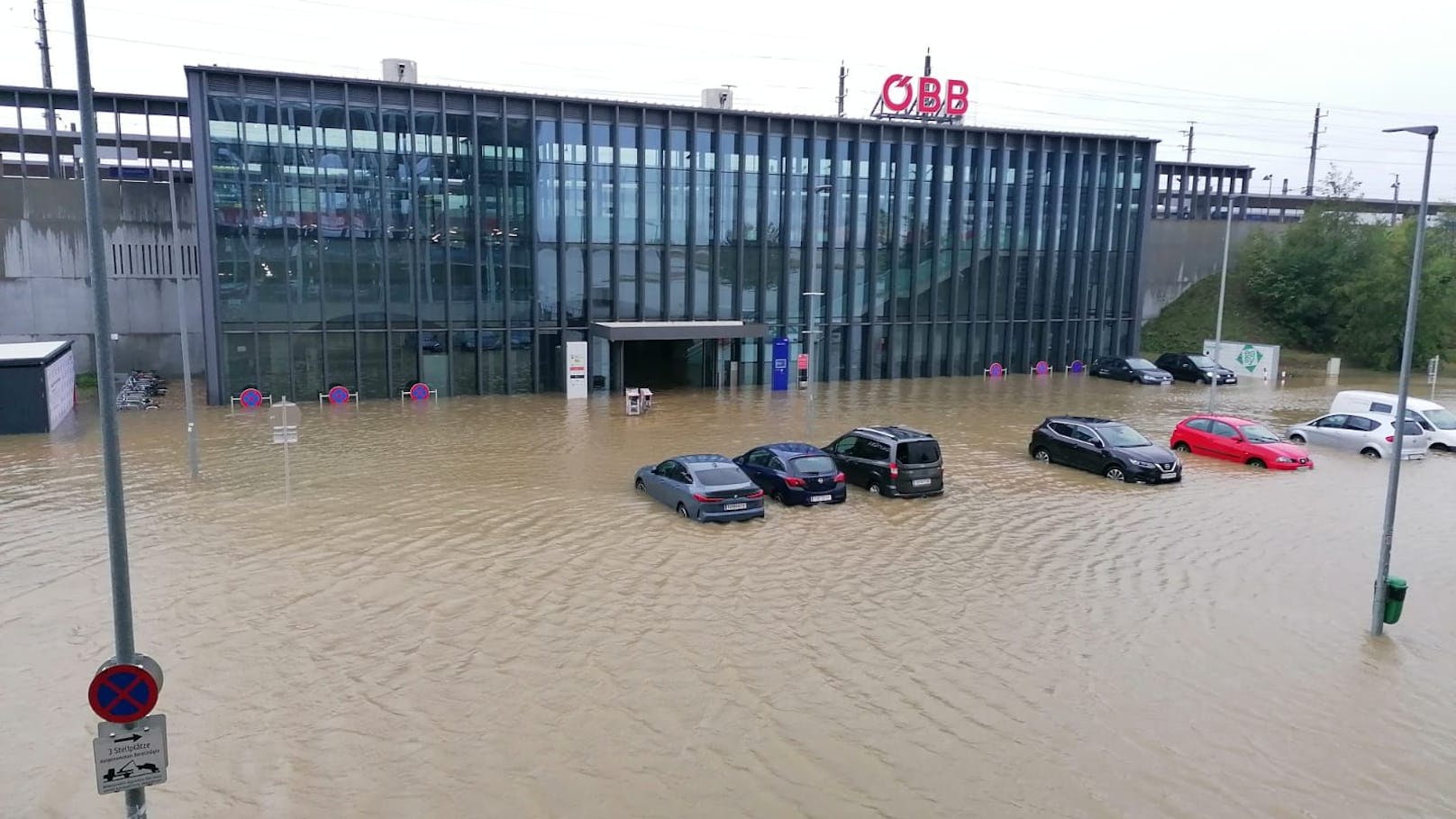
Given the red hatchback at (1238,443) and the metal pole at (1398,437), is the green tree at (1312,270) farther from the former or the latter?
the metal pole at (1398,437)

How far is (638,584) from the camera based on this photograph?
13711 mm

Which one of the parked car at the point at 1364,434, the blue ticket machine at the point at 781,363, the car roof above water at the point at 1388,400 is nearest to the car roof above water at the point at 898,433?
the parked car at the point at 1364,434

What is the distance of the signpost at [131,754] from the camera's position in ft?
21.2

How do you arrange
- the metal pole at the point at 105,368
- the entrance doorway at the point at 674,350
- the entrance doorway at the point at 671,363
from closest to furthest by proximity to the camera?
the metal pole at the point at 105,368 → the entrance doorway at the point at 674,350 → the entrance doorway at the point at 671,363

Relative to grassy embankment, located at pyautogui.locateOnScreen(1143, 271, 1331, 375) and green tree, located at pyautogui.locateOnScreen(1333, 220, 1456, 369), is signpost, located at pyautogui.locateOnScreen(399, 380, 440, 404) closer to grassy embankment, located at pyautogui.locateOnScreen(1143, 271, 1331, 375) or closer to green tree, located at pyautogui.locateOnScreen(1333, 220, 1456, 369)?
grassy embankment, located at pyautogui.locateOnScreen(1143, 271, 1331, 375)

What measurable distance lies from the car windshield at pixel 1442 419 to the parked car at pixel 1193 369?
16.1 meters

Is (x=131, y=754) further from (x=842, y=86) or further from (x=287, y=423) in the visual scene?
(x=842, y=86)

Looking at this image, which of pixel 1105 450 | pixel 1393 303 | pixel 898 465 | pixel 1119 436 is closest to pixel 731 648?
pixel 898 465

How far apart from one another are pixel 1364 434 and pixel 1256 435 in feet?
12.1

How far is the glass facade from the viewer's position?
32.1 m

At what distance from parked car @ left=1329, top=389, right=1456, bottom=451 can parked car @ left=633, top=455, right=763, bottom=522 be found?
58.2ft

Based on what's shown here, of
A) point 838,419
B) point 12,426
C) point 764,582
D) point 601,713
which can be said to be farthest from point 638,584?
point 12,426

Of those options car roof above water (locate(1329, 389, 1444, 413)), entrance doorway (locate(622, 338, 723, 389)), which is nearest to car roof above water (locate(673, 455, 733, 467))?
entrance doorway (locate(622, 338, 723, 389))

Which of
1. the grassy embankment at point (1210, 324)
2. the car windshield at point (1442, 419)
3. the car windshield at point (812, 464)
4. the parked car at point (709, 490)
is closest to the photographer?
the parked car at point (709, 490)
